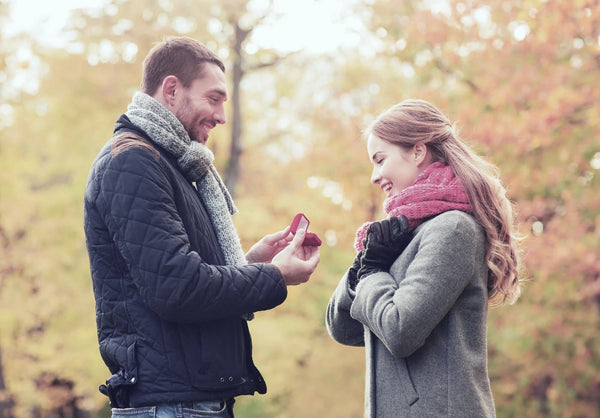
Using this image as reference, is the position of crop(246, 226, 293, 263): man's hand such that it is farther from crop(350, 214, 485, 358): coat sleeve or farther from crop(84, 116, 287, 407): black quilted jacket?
crop(350, 214, 485, 358): coat sleeve

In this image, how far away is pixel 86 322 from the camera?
12859 mm

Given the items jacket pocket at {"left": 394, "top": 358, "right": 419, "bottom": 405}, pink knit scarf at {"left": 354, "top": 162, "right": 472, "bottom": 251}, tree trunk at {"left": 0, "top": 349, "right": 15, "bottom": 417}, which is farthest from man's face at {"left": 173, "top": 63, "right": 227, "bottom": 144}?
tree trunk at {"left": 0, "top": 349, "right": 15, "bottom": 417}

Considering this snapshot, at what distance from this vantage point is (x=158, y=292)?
8.25 ft

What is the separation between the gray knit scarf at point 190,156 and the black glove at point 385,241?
544 millimetres

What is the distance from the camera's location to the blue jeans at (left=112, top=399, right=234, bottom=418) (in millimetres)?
2582

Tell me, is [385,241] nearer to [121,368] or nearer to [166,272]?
[166,272]

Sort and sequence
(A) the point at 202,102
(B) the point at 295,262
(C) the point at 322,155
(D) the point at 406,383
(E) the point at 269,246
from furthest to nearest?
(C) the point at 322,155 → (E) the point at 269,246 → (A) the point at 202,102 → (B) the point at 295,262 → (D) the point at 406,383

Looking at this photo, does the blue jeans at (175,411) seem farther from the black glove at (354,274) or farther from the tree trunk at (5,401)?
the tree trunk at (5,401)

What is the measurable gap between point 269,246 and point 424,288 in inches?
39.4

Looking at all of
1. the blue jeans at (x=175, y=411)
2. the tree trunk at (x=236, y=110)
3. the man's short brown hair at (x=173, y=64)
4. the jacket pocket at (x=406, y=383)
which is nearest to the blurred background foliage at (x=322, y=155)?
the tree trunk at (x=236, y=110)

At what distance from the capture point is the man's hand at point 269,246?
3314 millimetres

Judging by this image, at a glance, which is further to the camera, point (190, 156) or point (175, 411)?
point (190, 156)

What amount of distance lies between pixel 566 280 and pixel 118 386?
8329 millimetres

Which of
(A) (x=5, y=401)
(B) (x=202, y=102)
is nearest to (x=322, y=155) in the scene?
(A) (x=5, y=401)
